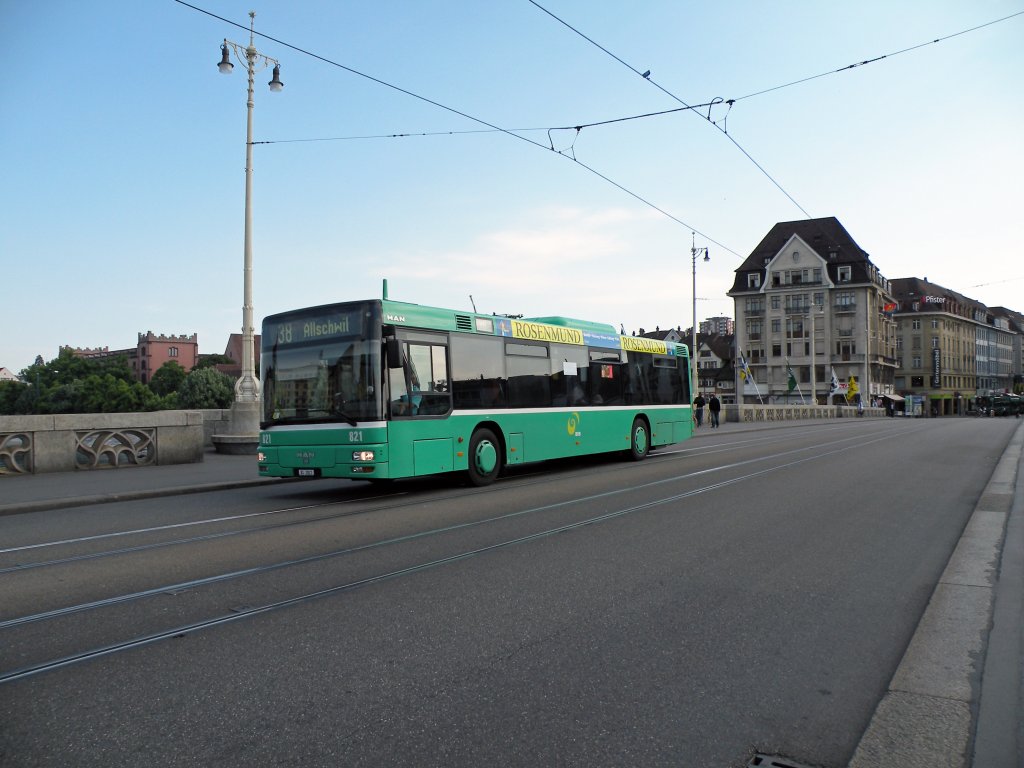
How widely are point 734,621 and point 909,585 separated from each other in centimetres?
199

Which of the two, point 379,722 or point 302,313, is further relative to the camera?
point 302,313

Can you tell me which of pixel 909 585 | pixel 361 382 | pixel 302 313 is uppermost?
pixel 302 313

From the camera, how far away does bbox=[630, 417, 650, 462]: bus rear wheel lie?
18297 millimetres

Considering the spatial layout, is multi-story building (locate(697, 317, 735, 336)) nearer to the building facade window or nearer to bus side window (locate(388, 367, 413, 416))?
the building facade window

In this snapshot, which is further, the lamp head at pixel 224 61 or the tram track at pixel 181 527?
the lamp head at pixel 224 61

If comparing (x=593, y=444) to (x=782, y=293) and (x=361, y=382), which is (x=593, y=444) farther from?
(x=782, y=293)

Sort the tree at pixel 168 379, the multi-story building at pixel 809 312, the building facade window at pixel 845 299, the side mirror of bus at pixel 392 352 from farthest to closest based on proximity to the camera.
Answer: the tree at pixel 168 379 → the multi-story building at pixel 809 312 → the building facade window at pixel 845 299 → the side mirror of bus at pixel 392 352

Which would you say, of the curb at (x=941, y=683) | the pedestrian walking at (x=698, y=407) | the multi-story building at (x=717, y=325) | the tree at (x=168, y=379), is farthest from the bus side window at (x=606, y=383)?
the multi-story building at (x=717, y=325)

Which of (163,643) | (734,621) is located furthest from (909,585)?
(163,643)

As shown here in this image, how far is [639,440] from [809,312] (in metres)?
80.8

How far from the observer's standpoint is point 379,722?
3.50 m

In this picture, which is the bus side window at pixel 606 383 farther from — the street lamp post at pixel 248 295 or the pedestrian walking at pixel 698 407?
the pedestrian walking at pixel 698 407

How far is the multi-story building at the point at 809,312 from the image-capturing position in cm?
9075

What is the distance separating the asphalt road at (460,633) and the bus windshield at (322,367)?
1.92 metres
